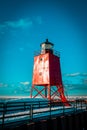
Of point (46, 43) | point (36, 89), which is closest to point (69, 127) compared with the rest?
point (36, 89)

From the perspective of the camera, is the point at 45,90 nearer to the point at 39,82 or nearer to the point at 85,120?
the point at 39,82

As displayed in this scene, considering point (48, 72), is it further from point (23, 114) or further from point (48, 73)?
point (23, 114)

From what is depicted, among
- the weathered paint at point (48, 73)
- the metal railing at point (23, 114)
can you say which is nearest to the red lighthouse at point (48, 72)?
the weathered paint at point (48, 73)

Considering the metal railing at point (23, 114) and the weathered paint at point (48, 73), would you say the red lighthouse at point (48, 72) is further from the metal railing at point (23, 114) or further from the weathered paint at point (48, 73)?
the metal railing at point (23, 114)

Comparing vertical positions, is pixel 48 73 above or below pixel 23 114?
above

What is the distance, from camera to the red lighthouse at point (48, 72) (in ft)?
92.6

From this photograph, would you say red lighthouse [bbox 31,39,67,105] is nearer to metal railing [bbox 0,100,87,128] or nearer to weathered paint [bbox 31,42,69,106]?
weathered paint [bbox 31,42,69,106]

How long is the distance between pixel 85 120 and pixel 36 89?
16221 mm

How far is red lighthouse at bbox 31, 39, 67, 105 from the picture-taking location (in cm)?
2822

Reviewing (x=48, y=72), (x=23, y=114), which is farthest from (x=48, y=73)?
(x=23, y=114)

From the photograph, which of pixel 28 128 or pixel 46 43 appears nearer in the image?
pixel 28 128

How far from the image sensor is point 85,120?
48.5 feet

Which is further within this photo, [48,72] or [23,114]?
[48,72]

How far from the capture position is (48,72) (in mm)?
28000
